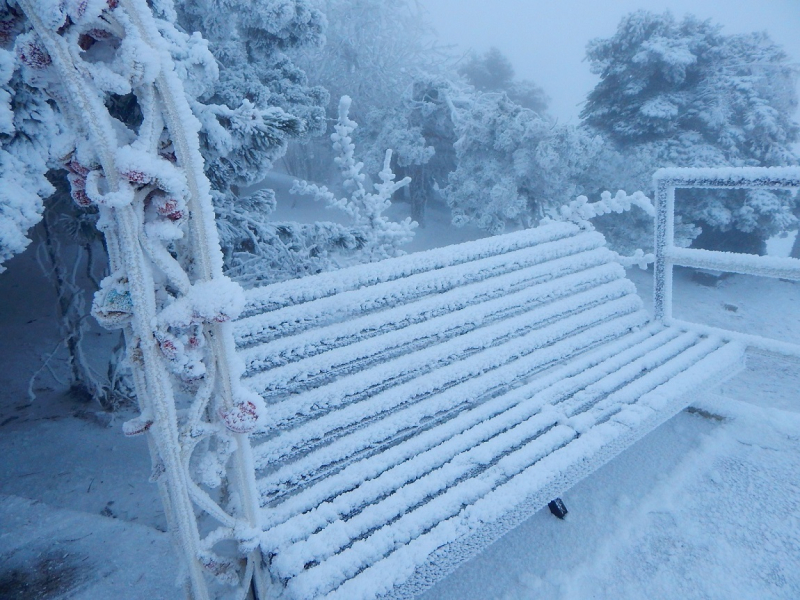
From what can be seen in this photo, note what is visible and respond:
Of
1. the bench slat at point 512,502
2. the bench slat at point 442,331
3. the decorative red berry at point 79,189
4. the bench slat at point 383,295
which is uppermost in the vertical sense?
the decorative red berry at point 79,189

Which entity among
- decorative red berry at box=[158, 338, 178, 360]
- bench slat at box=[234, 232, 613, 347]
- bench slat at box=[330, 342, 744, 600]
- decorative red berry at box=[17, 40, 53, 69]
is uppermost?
decorative red berry at box=[17, 40, 53, 69]

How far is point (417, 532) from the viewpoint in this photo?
4.63 ft

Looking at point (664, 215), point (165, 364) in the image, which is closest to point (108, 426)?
point (165, 364)

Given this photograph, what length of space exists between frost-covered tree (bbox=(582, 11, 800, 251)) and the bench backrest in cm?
930

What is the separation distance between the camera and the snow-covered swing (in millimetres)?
1058

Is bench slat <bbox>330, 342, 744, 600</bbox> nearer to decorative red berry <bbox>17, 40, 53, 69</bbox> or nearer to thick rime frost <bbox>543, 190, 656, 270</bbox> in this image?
thick rime frost <bbox>543, 190, 656, 270</bbox>

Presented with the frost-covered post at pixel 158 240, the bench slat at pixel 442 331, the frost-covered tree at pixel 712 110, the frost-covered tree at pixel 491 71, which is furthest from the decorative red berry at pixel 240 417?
the frost-covered tree at pixel 491 71

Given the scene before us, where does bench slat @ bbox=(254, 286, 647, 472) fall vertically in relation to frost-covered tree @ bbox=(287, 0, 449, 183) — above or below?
below

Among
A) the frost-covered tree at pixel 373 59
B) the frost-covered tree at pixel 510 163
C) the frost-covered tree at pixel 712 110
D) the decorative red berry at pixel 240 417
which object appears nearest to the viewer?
the decorative red berry at pixel 240 417

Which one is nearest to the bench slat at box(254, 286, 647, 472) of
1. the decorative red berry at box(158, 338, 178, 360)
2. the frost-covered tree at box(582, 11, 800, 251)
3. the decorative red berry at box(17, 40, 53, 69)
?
the decorative red berry at box(158, 338, 178, 360)

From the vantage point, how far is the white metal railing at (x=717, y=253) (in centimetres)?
251

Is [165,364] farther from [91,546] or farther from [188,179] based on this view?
[91,546]

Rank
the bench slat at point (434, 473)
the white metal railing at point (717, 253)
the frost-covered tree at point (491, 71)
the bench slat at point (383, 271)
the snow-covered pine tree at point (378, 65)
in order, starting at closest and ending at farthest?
the bench slat at point (434, 473) → the bench slat at point (383, 271) → the white metal railing at point (717, 253) → the snow-covered pine tree at point (378, 65) → the frost-covered tree at point (491, 71)

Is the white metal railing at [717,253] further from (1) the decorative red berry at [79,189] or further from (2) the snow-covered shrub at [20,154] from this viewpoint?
(2) the snow-covered shrub at [20,154]
